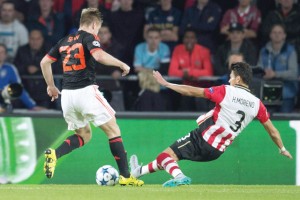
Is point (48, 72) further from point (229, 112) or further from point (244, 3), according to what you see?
point (244, 3)

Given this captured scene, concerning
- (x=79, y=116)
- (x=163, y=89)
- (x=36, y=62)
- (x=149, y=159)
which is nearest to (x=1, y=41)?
(x=36, y=62)

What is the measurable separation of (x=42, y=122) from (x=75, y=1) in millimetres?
3821

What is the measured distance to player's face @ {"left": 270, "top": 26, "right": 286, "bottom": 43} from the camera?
15820mm

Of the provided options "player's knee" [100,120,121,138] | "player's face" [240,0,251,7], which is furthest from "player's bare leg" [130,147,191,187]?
"player's face" [240,0,251,7]

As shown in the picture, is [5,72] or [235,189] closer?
[235,189]

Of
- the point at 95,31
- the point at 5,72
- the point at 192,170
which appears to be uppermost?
the point at 95,31

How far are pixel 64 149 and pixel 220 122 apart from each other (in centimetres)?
185

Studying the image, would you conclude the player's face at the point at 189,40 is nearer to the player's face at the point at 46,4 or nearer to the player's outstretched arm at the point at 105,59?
the player's face at the point at 46,4

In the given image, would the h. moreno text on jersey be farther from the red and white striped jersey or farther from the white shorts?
the white shorts

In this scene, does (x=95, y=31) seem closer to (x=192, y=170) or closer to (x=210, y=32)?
(x=192, y=170)

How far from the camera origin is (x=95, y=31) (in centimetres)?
1151

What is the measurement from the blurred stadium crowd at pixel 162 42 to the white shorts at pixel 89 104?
331cm

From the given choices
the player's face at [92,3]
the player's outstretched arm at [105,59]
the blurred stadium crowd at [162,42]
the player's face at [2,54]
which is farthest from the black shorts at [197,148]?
the player's face at [92,3]

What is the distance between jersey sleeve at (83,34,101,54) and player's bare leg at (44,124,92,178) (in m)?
1.20
